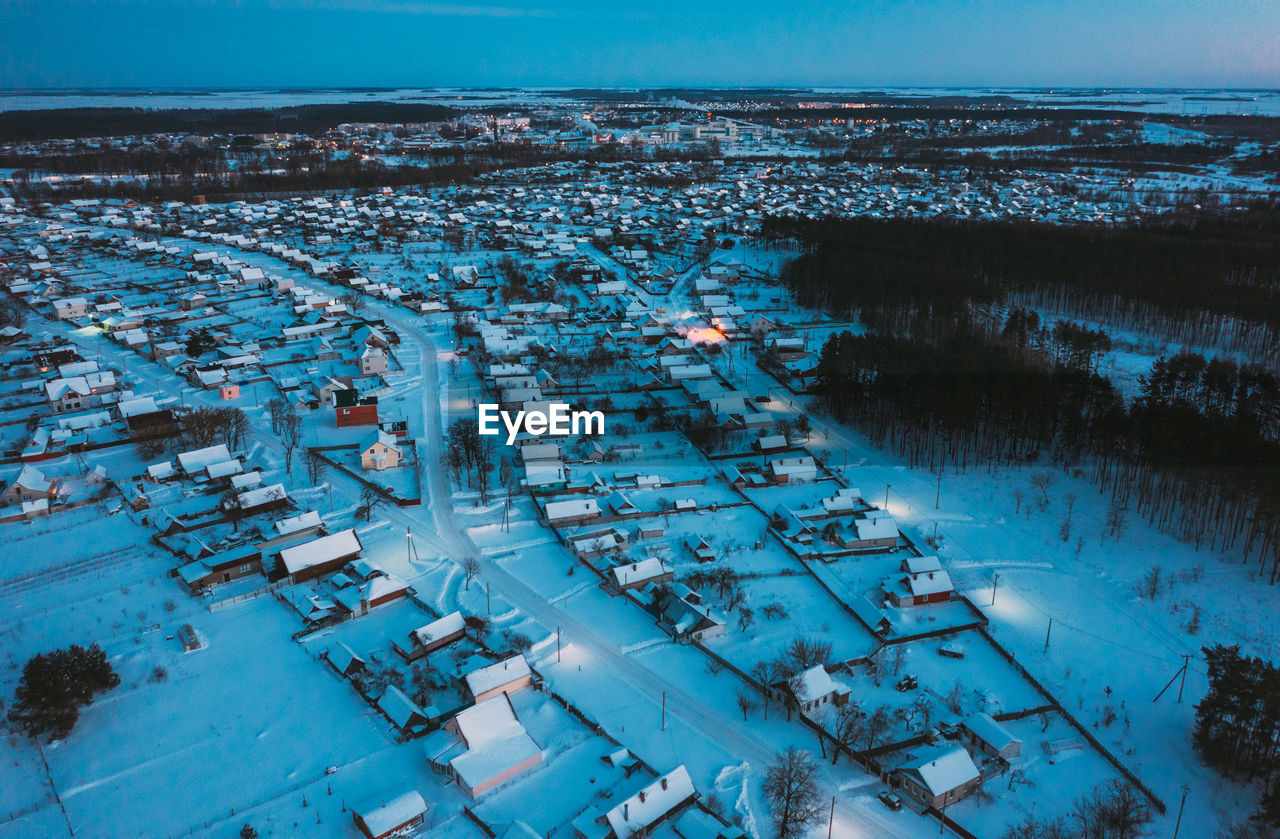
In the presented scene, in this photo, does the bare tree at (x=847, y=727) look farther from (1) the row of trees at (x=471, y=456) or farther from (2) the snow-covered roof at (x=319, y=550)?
(2) the snow-covered roof at (x=319, y=550)

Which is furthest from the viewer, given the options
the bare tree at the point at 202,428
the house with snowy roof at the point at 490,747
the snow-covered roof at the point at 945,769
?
the bare tree at the point at 202,428

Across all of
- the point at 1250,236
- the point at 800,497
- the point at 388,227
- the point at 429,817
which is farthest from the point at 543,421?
the point at 1250,236

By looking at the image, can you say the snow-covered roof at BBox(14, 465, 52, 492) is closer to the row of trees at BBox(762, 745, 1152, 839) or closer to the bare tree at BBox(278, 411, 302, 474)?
the bare tree at BBox(278, 411, 302, 474)

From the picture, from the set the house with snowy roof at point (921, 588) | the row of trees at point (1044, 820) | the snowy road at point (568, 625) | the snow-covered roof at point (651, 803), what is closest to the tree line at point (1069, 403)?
the house with snowy roof at point (921, 588)

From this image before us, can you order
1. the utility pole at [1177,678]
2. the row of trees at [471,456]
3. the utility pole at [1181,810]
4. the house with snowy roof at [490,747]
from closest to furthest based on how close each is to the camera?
the utility pole at [1181,810] < the house with snowy roof at [490,747] < the utility pole at [1177,678] < the row of trees at [471,456]

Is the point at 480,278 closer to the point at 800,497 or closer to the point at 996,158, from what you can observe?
the point at 800,497

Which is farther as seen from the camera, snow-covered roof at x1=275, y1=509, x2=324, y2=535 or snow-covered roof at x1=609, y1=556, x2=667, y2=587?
snow-covered roof at x1=275, y1=509, x2=324, y2=535

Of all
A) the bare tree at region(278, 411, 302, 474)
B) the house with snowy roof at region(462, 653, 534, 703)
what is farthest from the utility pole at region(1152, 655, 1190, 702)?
the bare tree at region(278, 411, 302, 474)
